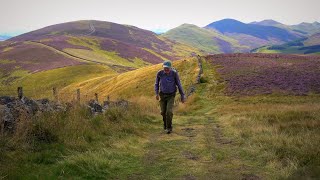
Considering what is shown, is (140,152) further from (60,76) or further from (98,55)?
(98,55)

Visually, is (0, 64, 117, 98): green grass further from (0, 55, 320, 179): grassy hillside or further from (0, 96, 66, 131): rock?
(0, 96, 66, 131): rock

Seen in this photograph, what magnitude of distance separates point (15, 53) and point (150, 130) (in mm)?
151947

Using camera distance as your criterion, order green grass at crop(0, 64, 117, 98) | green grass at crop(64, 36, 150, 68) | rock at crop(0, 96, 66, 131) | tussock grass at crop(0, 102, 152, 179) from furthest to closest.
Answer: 1. green grass at crop(64, 36, 150, 68)
2. green grass at crop(0, 64, 117, 98)
3. rock at crop(0, 96, 66, 131)
4. tussock grass at crop(0, 102, 152, 179)

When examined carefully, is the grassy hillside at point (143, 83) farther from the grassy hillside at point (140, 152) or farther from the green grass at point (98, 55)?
the green grass at point (98, 55)

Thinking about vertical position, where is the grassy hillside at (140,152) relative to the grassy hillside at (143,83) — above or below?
above

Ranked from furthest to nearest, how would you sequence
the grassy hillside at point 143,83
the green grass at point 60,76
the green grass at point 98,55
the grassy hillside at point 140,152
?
1. the green grass at point 98,55
2. the green grass at point 60,76
3. the grassy hillside at point 143,83
4. the grassy hillside at point 140,152

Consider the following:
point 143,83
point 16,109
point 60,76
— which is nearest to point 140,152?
point 16,109

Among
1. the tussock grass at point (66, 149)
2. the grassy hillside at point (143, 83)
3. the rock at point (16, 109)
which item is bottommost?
the grassy hillside at point (143, 83)

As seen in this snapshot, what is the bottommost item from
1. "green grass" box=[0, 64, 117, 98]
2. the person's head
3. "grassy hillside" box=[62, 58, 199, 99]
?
"green grass" box=[0, 64, 117, 98]

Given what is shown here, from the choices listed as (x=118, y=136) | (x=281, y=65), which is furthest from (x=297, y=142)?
(x=281, y=65)

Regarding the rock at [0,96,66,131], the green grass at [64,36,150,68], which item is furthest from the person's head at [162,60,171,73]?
the green grass at [64,36,150,68]

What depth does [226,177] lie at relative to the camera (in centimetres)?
831

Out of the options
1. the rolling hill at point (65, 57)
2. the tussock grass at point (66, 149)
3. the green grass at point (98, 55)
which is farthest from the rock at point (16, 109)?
the green grass at point (98, 55)

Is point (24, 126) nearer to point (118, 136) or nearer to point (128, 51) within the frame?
Result: point (118, 136)
